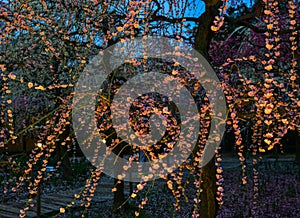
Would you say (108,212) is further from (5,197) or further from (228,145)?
(228,145)

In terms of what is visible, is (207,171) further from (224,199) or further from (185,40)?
(224,199)

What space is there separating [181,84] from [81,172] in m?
8.07

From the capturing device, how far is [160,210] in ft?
20.2

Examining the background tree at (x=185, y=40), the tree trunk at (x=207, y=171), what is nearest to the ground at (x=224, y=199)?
the background tree at (x=185, y=40)

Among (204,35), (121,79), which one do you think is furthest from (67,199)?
(204,35)

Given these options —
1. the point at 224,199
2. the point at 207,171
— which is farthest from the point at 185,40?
the point at 224,199

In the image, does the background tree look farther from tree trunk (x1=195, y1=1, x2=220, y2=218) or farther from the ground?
the ground

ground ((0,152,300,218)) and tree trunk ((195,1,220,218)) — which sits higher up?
tree trunk ((195,1,220,218))

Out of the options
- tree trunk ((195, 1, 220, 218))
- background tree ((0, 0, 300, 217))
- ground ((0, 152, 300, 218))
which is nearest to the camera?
background tree ((0, 0, 300, 217))

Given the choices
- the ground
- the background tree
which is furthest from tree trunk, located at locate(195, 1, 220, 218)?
the ground

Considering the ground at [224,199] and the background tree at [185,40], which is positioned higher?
the background tree at [185,40]

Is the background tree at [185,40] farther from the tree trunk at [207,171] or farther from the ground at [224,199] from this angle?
the ground at [224,199]

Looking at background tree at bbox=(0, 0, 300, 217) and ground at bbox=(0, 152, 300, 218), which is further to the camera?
ground at bbox=(0, 152, 300, 218)

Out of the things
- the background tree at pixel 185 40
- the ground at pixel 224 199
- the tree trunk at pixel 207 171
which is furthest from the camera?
the ground at pixel 224 199
